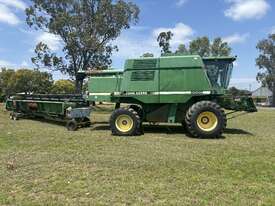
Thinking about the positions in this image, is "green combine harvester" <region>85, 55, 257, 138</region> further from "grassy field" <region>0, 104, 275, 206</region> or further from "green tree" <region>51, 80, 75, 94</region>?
"green tree" <region>51, 80, 75, 94</region>

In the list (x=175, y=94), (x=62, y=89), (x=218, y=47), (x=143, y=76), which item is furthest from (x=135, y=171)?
(x=218, y=47)

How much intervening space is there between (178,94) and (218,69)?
1.50 metres

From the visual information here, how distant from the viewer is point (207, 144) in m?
10.9

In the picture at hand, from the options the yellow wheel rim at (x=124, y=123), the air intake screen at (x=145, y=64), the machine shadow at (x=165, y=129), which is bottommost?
the machine shadow at (x=165, y=129)

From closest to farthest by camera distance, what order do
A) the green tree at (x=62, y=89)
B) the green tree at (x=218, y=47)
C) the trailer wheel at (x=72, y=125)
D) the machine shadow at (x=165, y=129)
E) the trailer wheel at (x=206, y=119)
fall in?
the trailer wheel at (x=206, y=119) < the machine shadow at (x=165, y=129) < the trailer wheel at (x=72, y=125) < the green tree at (x=62, y=89) < the green tree at (x=218, y=47)

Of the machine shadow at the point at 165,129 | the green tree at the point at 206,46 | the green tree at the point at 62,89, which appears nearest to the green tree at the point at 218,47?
the green tree at the point at 206,46

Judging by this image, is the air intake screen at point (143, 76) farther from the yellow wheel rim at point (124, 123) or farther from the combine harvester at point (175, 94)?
the yellow wheel rim at point (124, 123)

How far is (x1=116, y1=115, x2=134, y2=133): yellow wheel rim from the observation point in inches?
508

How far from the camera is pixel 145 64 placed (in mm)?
13055

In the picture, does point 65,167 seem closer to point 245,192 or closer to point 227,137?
point 245,192

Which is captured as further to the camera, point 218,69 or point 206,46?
point 206,46

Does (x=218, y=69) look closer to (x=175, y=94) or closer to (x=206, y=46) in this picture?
(x=175, y=94)

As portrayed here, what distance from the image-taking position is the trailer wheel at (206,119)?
12266mm

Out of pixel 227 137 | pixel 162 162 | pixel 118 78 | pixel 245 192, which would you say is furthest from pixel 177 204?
pixel 118 78
